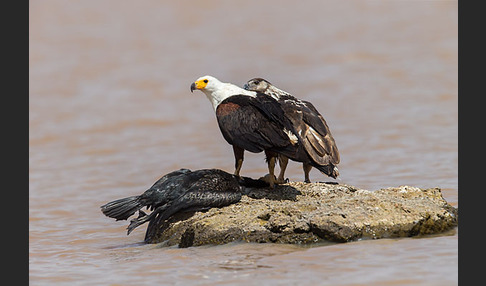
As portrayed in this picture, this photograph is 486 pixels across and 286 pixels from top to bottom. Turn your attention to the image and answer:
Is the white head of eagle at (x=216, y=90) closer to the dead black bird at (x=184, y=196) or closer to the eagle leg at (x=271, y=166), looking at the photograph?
the eagle leg at (x=271, y=166)

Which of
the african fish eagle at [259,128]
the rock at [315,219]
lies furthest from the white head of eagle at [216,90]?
the rock at [315,219]

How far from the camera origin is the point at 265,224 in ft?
27.2

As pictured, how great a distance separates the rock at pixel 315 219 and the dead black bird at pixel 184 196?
0.11m

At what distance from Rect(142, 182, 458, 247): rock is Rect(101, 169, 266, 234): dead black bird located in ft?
0.36

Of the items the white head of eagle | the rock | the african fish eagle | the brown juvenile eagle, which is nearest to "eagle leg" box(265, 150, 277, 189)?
the african fish eagle

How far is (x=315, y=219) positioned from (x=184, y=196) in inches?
55.2

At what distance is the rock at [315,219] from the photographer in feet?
26.7

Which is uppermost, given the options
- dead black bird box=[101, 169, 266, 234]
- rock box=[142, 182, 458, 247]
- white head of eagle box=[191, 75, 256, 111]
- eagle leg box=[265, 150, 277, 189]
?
white head of eagle box=[191, 75, 256, 111]

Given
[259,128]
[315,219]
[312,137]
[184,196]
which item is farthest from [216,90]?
[315,219]

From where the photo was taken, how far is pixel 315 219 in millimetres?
8156

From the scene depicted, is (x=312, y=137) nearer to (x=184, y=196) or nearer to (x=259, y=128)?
(x=259, y=128)

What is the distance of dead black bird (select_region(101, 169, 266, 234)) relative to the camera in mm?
8719

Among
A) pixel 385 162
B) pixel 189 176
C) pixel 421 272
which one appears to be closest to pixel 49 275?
pixel 189 176

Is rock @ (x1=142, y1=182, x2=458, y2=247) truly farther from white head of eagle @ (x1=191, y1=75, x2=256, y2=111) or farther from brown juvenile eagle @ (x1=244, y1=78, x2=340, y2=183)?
white head of eagle @ (x1=191, y1=75, x2=256, y2=111)
